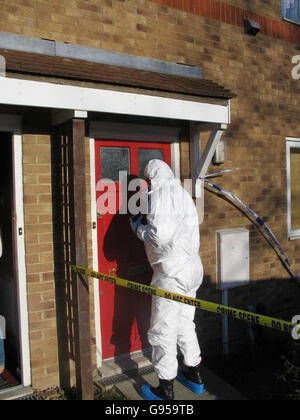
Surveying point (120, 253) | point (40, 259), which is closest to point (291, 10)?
point (120, 253)

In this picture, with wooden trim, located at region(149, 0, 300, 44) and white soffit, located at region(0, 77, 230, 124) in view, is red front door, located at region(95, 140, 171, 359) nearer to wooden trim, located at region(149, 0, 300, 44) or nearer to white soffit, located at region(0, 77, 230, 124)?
white soffit, located at region(0, 77, 230, 124)

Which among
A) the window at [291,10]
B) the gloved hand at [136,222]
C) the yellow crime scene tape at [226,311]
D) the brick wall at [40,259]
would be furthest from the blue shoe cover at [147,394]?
the window at [291,10]

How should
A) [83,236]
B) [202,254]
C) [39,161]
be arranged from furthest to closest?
[202,254], [39,161], [83,236]

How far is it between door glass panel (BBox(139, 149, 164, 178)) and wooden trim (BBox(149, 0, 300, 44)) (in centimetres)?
153

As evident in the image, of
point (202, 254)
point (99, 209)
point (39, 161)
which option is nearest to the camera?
point (39, 161)

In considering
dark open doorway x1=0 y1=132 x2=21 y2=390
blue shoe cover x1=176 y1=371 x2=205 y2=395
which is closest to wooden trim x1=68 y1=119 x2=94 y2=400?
dark open doorway x1=0 y1=132 x2=21 y2=390

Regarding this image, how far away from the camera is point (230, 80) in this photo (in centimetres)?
514

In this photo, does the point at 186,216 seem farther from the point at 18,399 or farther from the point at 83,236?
the point at 18,399

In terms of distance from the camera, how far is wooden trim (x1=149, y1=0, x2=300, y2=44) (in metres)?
4.72

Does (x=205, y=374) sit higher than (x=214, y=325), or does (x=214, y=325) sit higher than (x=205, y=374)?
(x=214, y=325)

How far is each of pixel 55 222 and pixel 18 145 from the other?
2.45ft

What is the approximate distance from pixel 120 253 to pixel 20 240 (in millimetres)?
1066

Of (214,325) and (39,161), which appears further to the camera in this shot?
(214,325)
